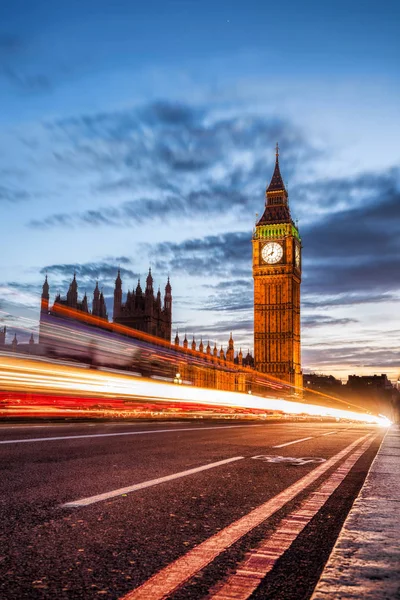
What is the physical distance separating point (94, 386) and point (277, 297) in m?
93.8

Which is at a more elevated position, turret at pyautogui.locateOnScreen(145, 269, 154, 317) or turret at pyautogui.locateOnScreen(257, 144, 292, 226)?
turret at pyautogui.locateOnScreen(257, 144, 292, 226)

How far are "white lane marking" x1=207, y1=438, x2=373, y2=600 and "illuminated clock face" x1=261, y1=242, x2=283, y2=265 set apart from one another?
377 ft

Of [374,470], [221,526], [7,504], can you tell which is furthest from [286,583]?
[374,470]

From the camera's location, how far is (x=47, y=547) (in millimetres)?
2824

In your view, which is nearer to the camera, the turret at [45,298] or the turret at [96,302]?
the turret at [45,298]

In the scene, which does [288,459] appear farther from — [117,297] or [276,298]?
[276,298]

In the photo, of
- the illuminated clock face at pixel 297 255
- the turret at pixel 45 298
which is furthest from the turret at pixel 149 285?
the illuminated clock face at pixel 297 255

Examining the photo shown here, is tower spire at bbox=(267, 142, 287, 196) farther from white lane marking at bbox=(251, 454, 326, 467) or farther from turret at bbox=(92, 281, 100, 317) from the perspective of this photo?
white lane marking at bbox=(251, 454, 326, 467)

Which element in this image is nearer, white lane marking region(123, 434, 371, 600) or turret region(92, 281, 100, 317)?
white lane marking region(123, 434, 371, 600)

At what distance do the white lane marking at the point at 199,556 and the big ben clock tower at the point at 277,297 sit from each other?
362 feet

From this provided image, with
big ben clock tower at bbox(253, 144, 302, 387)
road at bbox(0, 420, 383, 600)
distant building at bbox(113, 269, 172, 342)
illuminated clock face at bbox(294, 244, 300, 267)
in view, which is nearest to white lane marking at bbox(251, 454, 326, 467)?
road at bbox(0, 420, 383, 600)

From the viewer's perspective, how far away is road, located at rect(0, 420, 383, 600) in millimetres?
2326

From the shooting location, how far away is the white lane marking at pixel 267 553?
2.23 m

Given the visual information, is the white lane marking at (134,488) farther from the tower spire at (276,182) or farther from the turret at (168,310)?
the tower spire at (276,182)
